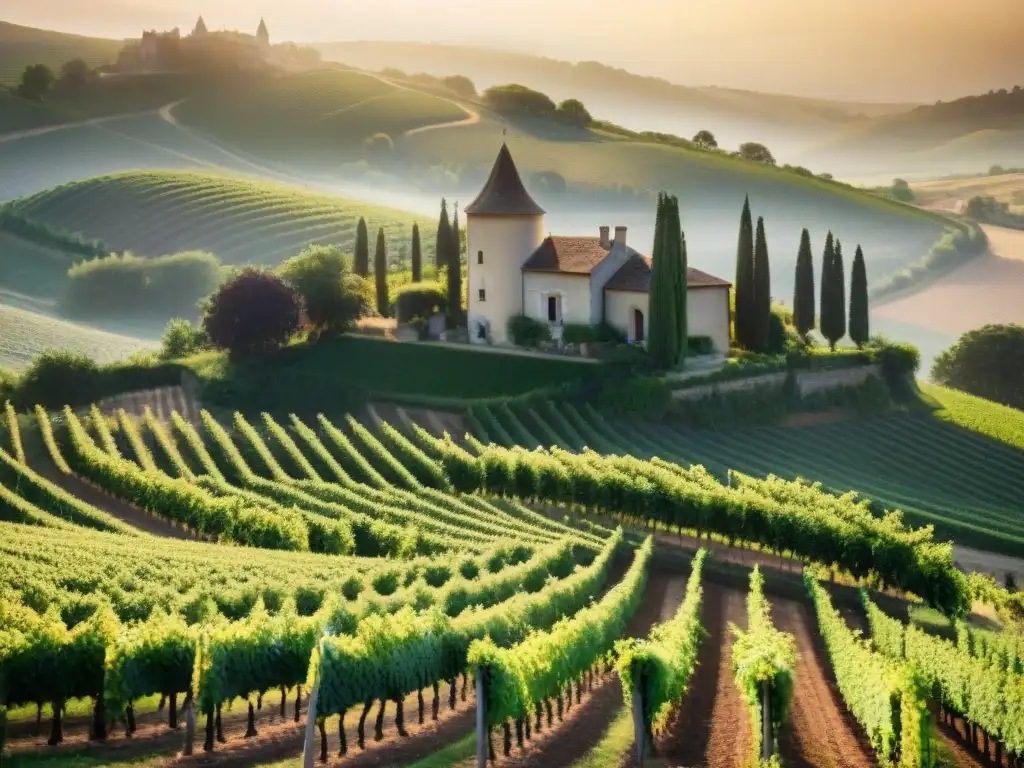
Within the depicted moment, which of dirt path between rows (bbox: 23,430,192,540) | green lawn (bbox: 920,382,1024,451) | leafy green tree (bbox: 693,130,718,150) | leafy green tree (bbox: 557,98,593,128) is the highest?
leafy green tree (bbox: 557,98,593,128)

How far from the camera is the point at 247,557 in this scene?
26.4 meters

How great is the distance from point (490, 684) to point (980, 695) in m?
6.67

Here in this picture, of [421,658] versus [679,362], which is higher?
[679,362]

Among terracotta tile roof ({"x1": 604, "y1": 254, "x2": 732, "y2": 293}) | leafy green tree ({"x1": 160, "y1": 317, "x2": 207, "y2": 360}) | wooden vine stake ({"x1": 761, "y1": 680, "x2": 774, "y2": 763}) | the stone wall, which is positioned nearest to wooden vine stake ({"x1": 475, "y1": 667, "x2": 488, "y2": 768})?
wooden vine stake ({"x1": 761, "y1": 680, "x2": 774, "y2": 763})

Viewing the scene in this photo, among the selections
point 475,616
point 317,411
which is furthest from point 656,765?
point 317,411

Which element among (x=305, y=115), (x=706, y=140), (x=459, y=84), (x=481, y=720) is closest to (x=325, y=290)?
(x=481, y=720)

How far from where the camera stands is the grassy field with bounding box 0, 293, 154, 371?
56.2 metres

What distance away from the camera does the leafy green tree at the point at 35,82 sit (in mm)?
87625

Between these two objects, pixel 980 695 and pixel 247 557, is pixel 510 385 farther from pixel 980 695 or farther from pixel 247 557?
pixel 980 695

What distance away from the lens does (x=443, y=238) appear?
5412 cm

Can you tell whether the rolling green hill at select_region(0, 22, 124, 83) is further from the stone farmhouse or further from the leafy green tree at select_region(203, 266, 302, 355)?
the stone farmhouse

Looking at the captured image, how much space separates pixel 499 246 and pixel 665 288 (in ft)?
24.7

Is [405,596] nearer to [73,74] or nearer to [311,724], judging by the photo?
[311,724]

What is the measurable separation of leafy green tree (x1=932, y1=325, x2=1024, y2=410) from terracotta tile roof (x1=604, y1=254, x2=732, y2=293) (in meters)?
20.8
